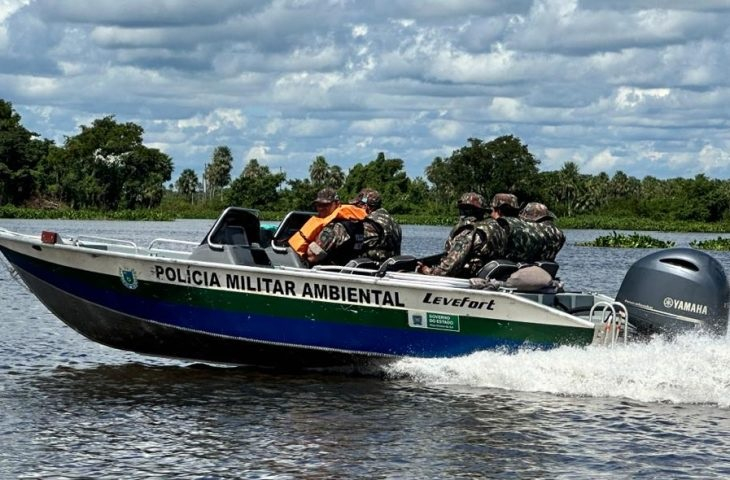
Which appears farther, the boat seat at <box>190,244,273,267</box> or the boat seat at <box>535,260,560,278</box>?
the boat seat at <box>190,244,273,267</box>

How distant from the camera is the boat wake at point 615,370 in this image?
11156 mm

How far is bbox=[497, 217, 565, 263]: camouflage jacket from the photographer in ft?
40.5

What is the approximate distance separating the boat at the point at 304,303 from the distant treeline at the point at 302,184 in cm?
7693

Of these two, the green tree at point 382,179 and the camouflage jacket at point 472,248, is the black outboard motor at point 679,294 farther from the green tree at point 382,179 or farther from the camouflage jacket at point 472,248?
the green tree at point 382,179

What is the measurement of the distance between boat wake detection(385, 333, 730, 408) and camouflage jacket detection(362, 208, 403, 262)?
Result: 1.54m

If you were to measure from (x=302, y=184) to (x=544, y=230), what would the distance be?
303ft

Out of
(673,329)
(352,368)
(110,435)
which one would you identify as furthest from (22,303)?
(673,329)

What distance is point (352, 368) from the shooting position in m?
12.6

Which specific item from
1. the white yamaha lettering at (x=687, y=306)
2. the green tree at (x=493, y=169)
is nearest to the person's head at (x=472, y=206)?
the white yamaha lettering at (x=687, y=306)

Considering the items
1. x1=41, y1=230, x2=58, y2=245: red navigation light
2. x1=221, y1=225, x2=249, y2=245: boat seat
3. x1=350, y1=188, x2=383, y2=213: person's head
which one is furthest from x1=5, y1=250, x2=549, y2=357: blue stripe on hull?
x1=350, y1=188, x2=383, y2=213: person's head

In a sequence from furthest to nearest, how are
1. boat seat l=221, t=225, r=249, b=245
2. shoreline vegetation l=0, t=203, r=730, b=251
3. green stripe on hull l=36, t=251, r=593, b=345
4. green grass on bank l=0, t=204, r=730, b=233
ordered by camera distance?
1. green grass on bank l=0, t=204, r=730, b=233
2. shoreline vegetation l=0, t=203, r=730, b=251
3. boat seat l=221, t=225, r=249, b=245
4. green stripe on hull l=36, t=251, r=593, b=345

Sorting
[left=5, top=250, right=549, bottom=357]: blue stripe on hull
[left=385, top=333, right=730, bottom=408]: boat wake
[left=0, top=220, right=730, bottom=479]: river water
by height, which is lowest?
[left=0, top=220, right=730, bottom=479]: river water

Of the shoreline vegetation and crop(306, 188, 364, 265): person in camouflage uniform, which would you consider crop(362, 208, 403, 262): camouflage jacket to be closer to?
crop(306, 188, 364, 265): person in camouflage uniform

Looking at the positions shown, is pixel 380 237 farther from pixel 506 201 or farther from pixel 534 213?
pixel 534 213
